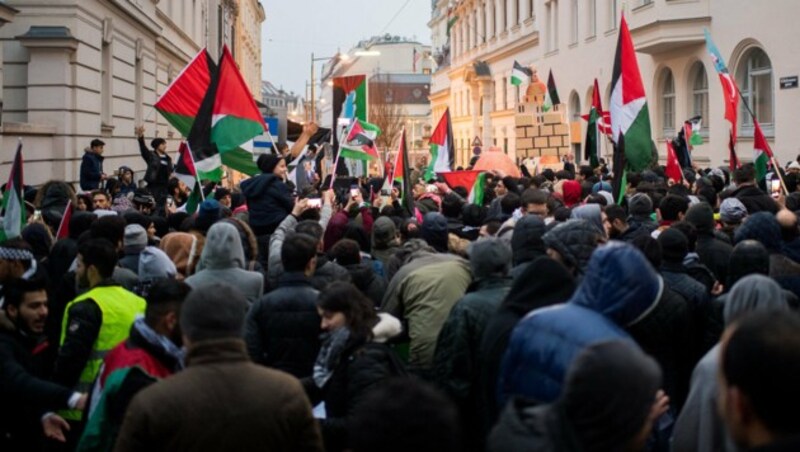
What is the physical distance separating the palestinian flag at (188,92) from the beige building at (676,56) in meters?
14.7

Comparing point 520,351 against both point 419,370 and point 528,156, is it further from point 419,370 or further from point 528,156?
point 528,156

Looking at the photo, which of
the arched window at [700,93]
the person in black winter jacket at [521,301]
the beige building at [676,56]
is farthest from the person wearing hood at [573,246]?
the arched window at [700,93]

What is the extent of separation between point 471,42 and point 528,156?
40119 millimetres

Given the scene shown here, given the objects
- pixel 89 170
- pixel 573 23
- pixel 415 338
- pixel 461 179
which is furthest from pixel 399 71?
pixel 415 338

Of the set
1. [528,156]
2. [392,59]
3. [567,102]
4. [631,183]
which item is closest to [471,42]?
[567,102]

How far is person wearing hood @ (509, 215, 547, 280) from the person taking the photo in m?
6.36

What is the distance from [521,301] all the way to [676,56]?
25.0 meters

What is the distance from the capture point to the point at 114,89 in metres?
23.0

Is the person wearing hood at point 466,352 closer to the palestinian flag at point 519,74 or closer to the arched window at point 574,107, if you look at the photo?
the palestinian flag at point 519,74

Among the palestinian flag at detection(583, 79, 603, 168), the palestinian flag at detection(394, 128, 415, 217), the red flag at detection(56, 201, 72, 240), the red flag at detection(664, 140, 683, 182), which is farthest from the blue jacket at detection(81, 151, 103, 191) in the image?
the red flag at detection(664, 140, 683, 182)

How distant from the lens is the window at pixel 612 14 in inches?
1326

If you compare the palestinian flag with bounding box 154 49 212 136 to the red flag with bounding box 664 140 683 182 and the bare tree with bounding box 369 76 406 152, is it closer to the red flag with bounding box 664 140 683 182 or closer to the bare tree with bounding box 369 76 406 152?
the red flag with bounding box 664 140 683 182

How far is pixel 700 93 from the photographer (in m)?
27.4

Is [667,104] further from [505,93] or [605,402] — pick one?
[605,402]
